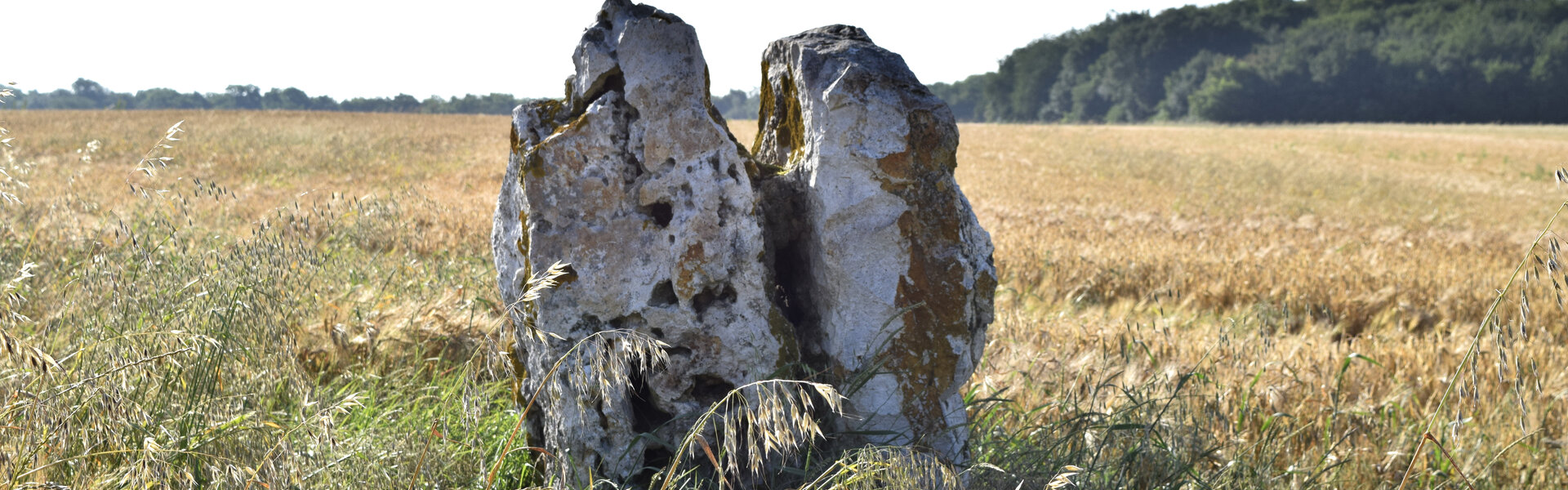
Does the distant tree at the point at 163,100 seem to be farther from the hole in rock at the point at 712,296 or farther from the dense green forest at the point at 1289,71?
the hole in rock at the point at 712,296

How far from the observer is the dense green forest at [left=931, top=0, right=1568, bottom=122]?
69.5m

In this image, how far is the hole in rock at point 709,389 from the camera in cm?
252

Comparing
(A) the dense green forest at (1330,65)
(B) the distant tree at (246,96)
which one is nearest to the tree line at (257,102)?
(B) the distant tree at (246,96)

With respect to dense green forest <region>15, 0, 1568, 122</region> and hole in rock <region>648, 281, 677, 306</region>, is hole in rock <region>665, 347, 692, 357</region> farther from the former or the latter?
dense green forest <region>15, 0, 1568, 122</region>

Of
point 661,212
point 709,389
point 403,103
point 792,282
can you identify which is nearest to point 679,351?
point 709,389

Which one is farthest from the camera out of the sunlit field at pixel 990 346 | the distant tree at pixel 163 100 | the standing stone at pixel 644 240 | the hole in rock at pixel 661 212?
the distant tree at pixel 163 100

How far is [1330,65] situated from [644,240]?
8975 cm

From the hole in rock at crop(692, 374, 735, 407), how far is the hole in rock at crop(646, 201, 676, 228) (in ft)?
1.56

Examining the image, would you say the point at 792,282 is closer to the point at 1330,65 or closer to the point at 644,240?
the point at 644,240

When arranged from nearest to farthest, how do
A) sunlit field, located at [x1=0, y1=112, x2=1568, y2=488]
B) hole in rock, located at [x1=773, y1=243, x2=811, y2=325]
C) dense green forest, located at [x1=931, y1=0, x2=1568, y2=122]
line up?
sunlit field, located at [x1=0, y1=112, x2=1568, y2=488], hole in rock, located at [x1=773, y1=243, x2=811, y2=325], dense green forest, located at [x1=931, y1=0, x2=1568, y2=122]

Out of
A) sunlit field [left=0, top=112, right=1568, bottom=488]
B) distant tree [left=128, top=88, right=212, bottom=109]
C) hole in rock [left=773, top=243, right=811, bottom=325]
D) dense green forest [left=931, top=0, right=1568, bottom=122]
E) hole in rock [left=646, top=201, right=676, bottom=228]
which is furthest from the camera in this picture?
distant tree [left=128, top=88, right=212, bottom=109]

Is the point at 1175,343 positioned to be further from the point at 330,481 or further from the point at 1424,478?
the point at 330,481

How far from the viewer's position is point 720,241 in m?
2.47

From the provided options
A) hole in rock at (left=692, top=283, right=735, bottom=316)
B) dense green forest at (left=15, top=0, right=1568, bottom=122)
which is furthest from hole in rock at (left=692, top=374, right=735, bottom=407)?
dense green forest at (left=15, top=0, right=1568, bottom=122)
